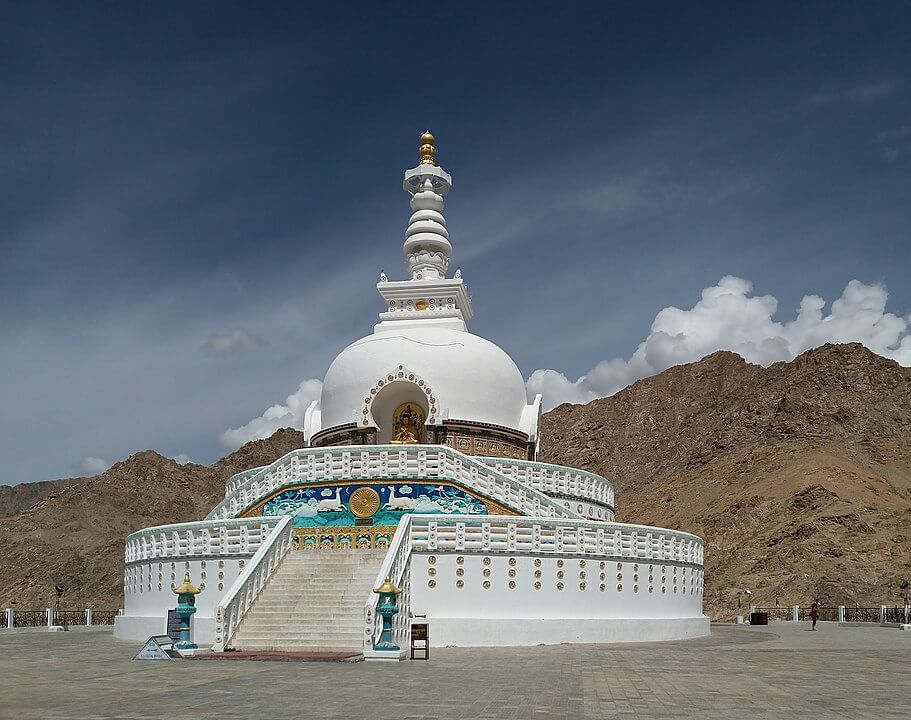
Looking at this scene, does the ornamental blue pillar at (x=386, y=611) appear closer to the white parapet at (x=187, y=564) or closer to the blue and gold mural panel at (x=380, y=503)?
the white parapet at (x=187, y=564)

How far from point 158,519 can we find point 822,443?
62.3m

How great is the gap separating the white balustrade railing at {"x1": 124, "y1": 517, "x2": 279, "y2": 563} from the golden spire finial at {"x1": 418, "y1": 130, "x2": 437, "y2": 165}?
69.2 feet

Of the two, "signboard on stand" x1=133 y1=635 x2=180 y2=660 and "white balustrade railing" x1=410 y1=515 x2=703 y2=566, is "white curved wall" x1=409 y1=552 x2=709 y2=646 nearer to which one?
"white balustrade railing" x1=410 y1=515 x2=703 y2=566

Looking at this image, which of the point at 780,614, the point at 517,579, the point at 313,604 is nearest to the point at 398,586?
the point at 313,604

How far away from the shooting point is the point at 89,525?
90.8 metres

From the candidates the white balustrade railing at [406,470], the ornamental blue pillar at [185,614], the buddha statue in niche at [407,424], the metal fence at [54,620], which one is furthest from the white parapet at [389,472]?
the metal fence at [54,620]

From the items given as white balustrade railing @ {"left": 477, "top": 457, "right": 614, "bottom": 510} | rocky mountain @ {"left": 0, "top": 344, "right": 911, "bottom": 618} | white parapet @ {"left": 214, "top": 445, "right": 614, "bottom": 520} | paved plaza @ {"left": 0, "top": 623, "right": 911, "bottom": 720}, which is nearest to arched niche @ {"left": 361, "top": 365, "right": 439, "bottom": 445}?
white balustrade railing @ {"left": 477, "top": 457, "right": 614, "bottom": 510}

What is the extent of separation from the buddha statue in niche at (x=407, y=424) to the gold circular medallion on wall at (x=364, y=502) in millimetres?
6766

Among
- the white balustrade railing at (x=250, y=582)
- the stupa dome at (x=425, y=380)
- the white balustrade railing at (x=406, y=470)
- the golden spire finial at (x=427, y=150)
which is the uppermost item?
the golden spire finial at (x=427, y=150)

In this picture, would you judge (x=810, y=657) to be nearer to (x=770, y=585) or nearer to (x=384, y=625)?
(x=384, y=625)

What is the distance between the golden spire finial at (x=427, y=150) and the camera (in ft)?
141

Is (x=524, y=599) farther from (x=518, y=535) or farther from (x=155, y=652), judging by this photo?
(x=155, y=652)

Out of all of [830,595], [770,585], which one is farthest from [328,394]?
[770,585]

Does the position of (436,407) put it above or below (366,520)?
above
